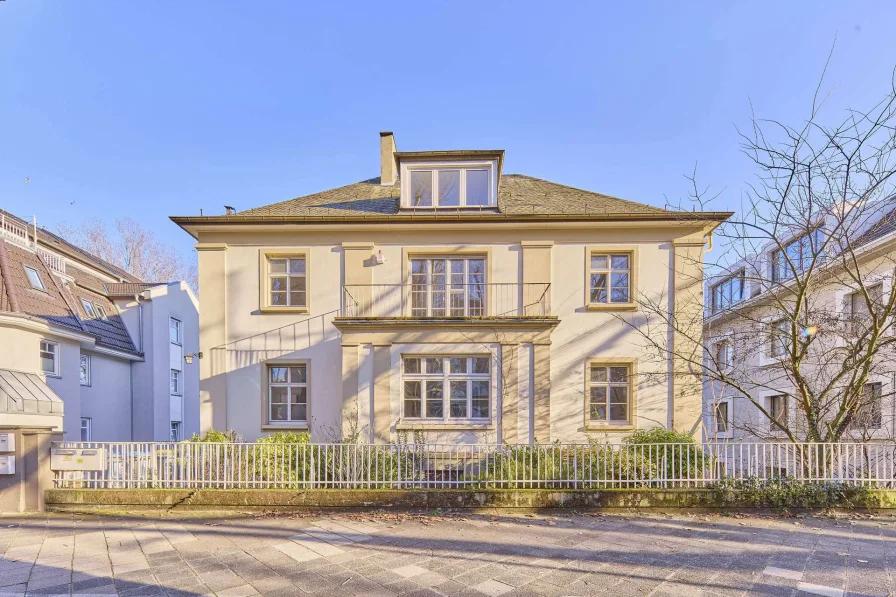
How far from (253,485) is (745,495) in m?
7.94

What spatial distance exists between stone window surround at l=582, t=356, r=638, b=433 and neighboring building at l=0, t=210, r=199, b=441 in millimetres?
11703

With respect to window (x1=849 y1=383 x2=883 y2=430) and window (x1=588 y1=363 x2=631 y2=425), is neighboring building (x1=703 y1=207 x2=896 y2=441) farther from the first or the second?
window (x1=588 y1=363 x2=631 y2=425)

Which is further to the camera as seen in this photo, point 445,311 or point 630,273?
point 445,311

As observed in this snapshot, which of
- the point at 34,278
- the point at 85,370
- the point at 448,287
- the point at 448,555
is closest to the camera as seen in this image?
the point at 448,555

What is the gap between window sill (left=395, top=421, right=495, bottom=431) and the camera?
11.5 metres

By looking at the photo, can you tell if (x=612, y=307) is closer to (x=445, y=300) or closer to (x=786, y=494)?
(x=445, y=300)

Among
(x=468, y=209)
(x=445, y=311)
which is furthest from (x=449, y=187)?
(x=445, y=311)

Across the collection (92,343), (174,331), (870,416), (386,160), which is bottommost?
(870,416)

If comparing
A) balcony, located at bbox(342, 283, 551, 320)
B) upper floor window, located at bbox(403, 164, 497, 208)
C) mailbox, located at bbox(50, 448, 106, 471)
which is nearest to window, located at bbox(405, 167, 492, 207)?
upper floor window, located at bbox(403, 164, 497, 208)

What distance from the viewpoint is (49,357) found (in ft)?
45.0

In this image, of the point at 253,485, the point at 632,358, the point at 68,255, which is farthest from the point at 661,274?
the point at 68,255

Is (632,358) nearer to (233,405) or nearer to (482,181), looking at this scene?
(482,181)

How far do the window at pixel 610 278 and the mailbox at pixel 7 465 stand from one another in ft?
40.4

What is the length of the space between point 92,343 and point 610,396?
53.8ft
